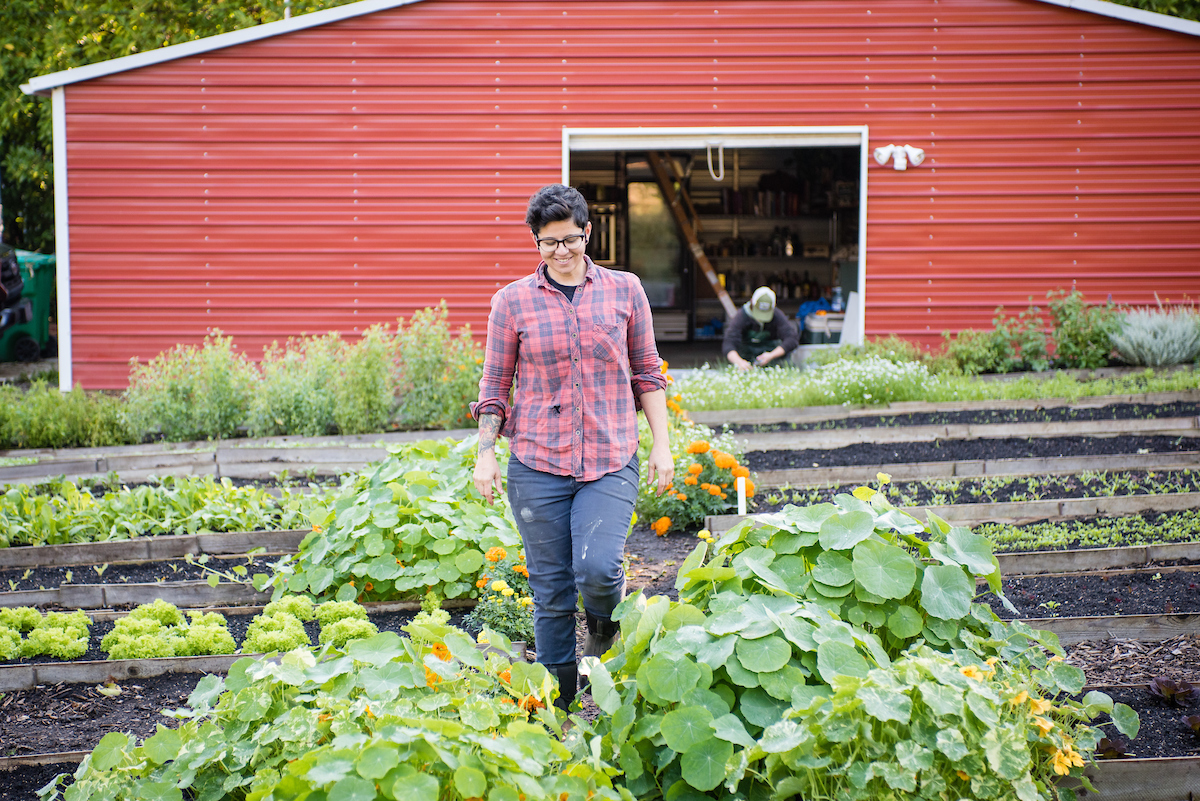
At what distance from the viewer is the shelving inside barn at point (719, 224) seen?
14.8 meters

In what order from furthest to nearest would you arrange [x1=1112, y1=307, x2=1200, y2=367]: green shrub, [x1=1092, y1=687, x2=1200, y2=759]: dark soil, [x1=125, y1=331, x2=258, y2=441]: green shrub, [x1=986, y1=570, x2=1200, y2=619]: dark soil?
[x1=1112, y1=307, x2=1200, y2=367]: green shrub
[x1=125, y1=331, x2=258, y2=441]: green shrub
[x1=986, y1=570, x2=1200, y2=619]: dark soil
[x1=1092, y1=687, x2=1200, y2=759]: dark soil

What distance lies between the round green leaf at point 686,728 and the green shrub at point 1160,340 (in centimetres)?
825

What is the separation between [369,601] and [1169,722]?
2906mm

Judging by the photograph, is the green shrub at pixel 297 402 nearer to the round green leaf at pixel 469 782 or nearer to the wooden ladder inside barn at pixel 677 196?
the round green leaf at pixel 469 782

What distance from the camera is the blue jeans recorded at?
285 centimetres

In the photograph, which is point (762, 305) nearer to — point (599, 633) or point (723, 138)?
point (723, 138)

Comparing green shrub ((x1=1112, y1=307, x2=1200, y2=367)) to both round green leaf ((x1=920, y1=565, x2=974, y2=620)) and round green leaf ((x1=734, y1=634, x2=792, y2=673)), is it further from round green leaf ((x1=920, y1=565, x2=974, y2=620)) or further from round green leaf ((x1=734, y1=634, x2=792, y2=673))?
round green leaf ((x1=734, y1=634, x2=792, y2=673))

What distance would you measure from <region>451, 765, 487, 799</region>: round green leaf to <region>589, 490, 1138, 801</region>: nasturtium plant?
40 centimetres

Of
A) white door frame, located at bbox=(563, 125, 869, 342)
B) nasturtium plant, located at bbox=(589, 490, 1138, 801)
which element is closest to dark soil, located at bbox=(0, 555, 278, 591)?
nasturtium plant, located at bbox=(589, 490, 1138, 801)

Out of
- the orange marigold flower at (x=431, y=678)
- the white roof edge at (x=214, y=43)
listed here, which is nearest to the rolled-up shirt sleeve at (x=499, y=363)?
the orange marigold flower at (x=431, y=678)

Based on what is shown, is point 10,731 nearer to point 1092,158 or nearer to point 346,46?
point 346,46

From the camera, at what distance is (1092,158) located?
979cm

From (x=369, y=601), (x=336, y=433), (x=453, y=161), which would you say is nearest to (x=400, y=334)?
(x=336, y=433)

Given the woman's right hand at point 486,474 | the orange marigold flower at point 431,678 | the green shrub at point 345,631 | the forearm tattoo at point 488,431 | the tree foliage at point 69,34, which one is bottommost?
the green shrub at point 345,631
